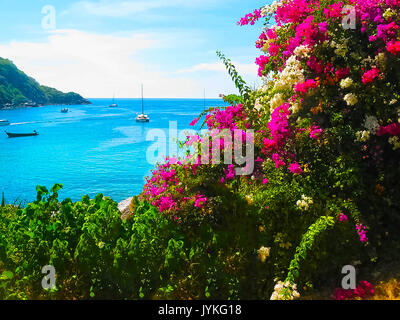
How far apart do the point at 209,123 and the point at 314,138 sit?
206 centimetres

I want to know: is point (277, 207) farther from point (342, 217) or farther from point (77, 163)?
point (77, 163)

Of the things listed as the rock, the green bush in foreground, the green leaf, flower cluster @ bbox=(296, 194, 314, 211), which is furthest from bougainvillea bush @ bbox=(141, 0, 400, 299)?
the green leaf

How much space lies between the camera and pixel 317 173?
550cm

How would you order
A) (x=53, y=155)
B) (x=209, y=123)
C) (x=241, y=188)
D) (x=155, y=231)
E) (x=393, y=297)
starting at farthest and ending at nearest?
(x=53, y=155)
(x=209, y=123)
(x=241, y=188)
(x=155, y=231)
(x=393, y=297)

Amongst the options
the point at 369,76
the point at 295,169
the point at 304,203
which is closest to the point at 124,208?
the point at 295,169

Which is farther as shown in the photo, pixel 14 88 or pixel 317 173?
pixel 14 88

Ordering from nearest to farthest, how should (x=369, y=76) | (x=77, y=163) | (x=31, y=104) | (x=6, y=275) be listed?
(x=6, y=275) < (x=369, y=76) < (x=77, y=163) < (x=31, y=104)

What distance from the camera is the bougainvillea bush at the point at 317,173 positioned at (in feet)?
16.4

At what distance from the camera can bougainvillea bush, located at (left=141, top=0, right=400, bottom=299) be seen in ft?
16.4

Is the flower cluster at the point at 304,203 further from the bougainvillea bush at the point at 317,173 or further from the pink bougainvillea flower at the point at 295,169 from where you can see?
the pink bougainvillea flower at the point at 295,169

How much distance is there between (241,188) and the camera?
5.81 metres
